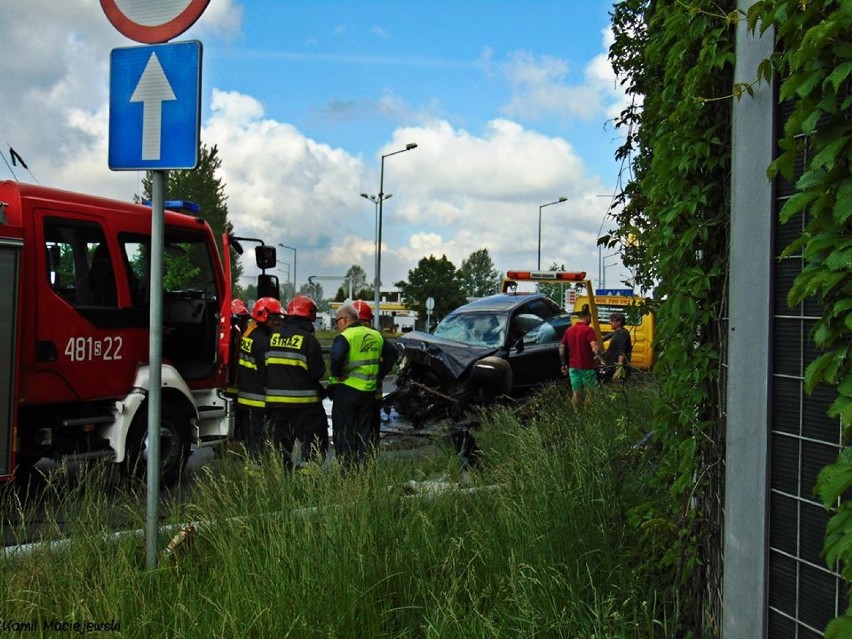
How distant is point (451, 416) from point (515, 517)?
7.74m

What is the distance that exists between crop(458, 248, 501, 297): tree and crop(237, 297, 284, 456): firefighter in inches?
4709

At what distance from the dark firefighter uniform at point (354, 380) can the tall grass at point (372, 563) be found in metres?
3.25

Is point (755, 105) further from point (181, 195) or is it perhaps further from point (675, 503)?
point (181, 195)

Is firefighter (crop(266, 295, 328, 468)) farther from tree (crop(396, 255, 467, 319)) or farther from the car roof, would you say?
tree (crop(396, 255, 467, 319))

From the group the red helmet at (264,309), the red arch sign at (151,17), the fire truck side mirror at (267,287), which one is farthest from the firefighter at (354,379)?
the red arch sign at (151,17)

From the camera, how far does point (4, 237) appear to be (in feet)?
19.0

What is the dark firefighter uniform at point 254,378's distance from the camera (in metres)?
7.50

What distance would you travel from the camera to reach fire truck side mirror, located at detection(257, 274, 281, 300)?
8.55 meters

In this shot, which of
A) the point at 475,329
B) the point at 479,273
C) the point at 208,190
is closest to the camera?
the point at 475,329

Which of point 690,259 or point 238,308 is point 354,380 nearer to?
point 238,308

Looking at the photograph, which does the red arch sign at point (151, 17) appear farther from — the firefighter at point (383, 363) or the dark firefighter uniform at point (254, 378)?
the firefighter at point (383, 363)

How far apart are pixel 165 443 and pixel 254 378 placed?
0.97 meters

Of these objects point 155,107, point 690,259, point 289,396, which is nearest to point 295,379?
point 289,396

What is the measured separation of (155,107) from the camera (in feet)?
12.0
